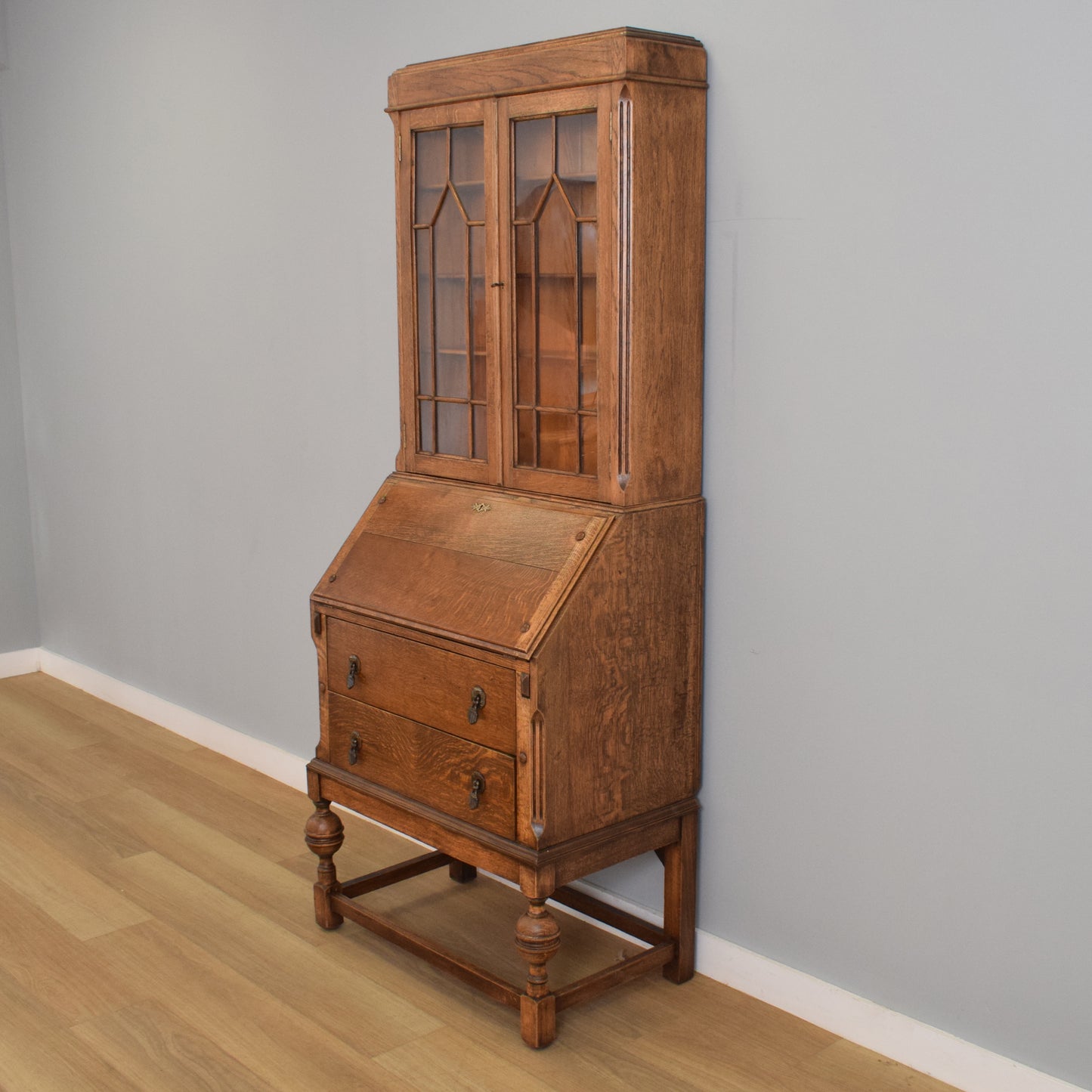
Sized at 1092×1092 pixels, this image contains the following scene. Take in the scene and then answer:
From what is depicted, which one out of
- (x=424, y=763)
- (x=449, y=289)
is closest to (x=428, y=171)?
(x=449, y=289)

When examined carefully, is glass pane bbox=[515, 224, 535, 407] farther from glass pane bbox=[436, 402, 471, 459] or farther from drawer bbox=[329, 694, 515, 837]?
drawer bbox=[329, 694, 515, 837]

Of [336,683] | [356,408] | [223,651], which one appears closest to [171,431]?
[223,651]

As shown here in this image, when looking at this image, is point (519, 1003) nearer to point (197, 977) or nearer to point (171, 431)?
point (197, 977)

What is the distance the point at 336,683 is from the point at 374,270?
107 centimetres

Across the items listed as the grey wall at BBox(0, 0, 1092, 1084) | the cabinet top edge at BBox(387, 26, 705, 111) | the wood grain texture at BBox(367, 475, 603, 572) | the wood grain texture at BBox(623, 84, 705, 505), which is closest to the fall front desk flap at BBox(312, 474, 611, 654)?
the wood grain texture at BBox(367, 475, 603, 572)

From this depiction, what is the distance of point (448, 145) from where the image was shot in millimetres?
2432

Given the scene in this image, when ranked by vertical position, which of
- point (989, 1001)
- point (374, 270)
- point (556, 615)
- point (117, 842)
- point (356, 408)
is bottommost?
point (117, 842)

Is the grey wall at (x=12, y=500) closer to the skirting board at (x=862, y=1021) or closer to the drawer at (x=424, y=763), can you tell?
the drawer at (x=424, y=763)

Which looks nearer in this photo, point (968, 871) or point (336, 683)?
point (968, 871)

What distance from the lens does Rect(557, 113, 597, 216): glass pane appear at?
221cm

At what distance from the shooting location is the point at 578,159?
88.0 inches

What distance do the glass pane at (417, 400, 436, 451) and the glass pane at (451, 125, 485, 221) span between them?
39 centimetres

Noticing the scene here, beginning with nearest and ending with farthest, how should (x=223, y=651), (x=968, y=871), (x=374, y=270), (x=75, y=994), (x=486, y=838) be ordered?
(x=968, y=871), (x=486, y=838), (x=75, y=994), (x=374, y=270), (x=223, y=651)

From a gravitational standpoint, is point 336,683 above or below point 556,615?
below
